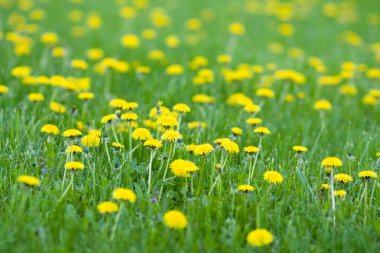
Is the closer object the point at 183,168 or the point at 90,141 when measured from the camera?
the point at 183,168

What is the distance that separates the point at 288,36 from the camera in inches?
298

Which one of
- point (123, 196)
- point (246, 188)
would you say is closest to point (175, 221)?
point (123, 196)

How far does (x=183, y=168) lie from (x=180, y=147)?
0.49m

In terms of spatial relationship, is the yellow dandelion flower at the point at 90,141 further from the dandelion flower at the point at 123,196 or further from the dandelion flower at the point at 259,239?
the dandelion flower at the point at 259,239

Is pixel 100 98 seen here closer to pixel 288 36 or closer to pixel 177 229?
pixel 177 229

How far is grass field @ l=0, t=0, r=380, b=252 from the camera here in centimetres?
236

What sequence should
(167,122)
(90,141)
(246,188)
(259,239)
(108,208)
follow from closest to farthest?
(259,239) < (108,208) < (246,188) < (167,122) < (90,141)

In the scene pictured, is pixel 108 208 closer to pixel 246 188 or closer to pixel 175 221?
pixel 175 221

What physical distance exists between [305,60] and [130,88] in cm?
242

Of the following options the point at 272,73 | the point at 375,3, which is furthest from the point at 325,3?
the point at 272,73

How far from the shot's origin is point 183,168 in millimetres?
2643

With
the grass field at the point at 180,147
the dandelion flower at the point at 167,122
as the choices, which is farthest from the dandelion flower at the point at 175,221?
the dandelion flower at the point at 167,122

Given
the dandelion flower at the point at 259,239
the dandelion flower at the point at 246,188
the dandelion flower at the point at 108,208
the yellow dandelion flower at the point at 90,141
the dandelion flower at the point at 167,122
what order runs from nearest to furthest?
the dandelion flower at the point at 259,239 < the dandelion flower at the point at 108,208 < the dandelion flower at the point at 246,188 < the dandelion flower at the point at 167,122 < the yellow dandelion flower at the point at 90,141

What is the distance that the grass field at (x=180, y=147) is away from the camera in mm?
2359
